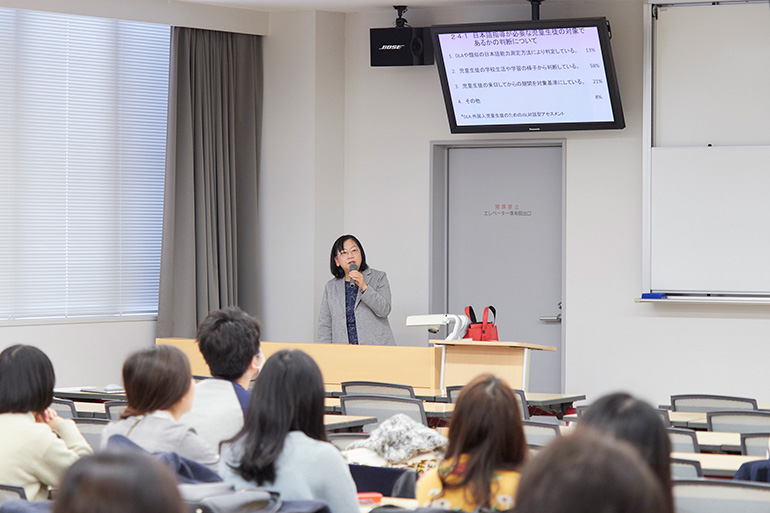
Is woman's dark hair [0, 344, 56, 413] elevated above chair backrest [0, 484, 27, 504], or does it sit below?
above

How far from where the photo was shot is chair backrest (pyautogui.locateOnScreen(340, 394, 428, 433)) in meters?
4.72

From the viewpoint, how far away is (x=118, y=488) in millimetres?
1023

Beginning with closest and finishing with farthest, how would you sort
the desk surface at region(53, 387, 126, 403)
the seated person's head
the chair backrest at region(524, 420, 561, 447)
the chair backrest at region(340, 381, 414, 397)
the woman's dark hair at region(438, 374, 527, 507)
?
the woman's dark hair at region(438, 374, 527, 507), the seated person's head, the chair backrest at region(524, 420, 561, 447), the chair backrest at region(340, 381, 414, 397), the desk surface at region(53, 387, 126, 403)

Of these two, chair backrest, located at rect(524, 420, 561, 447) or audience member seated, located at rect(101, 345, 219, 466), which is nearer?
audience member seated, located at rect(101, 345, 219, 466)

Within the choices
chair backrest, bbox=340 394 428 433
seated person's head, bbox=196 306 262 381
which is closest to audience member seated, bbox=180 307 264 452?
seated person's head, bbox=196 306 262 381

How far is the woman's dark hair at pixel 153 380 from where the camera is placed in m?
2.96

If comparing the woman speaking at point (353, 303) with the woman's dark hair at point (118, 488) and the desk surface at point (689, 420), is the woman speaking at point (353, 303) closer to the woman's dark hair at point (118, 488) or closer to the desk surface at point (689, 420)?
the desk surface at point (689, 420)

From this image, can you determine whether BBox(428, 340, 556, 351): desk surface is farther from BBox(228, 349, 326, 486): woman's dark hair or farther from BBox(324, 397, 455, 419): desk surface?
BBox(228, 349, 326, 486): woman's dark hair

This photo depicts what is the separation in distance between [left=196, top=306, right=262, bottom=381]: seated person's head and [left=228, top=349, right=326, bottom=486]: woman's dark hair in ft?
2.65

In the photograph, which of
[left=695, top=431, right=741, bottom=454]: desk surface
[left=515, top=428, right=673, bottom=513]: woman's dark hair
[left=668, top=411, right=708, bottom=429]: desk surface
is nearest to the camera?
[left=515, top=428, right=673, bottom=513]: woman's dark hair

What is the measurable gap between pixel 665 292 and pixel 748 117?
55.2 inches

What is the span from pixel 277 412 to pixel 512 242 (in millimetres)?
5674

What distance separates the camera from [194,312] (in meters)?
7.80

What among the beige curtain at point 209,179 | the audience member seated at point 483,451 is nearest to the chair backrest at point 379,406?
the audience member seated at point 483,451
